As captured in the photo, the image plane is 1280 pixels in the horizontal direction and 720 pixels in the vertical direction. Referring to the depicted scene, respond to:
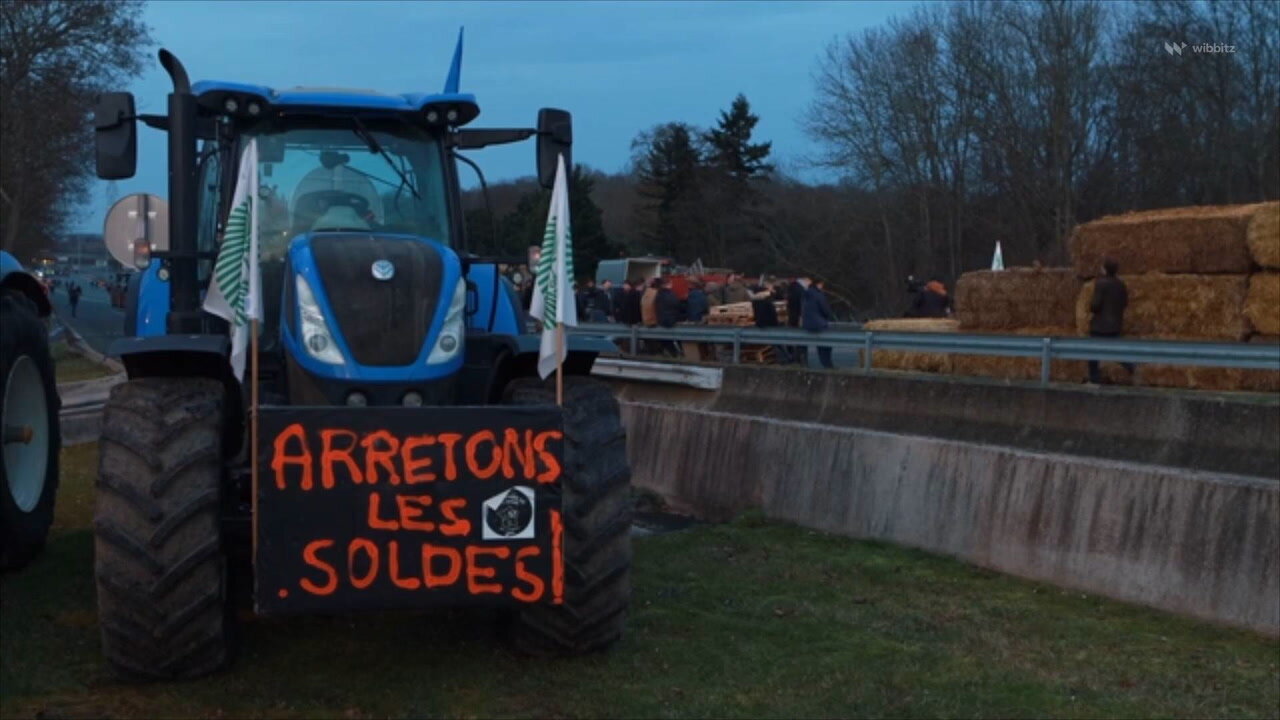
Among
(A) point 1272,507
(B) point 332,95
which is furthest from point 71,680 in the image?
(A) point 1272,507

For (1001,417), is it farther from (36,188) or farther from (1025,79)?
(36,188)

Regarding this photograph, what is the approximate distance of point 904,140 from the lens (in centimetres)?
5862

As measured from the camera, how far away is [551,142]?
27.9ft

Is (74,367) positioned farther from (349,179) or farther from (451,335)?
(451,335)

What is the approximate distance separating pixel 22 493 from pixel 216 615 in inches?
142

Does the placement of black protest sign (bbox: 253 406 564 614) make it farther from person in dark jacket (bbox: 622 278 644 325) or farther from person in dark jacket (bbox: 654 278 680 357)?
person in dark jacket (bbox: 622 278 644 325)

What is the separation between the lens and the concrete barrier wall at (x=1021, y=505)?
944 centimetres

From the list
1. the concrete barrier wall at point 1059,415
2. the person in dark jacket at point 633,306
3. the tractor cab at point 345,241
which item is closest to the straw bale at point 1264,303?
the concrete barrier wall at point 1059,415

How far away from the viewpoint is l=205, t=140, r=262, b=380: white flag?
6.83m

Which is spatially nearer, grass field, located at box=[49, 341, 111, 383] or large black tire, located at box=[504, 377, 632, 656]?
large black tire, located at box=[504, 377, 632, 656]

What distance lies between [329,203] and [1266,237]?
39.3 feet

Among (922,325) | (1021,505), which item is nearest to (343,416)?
(1021,505)

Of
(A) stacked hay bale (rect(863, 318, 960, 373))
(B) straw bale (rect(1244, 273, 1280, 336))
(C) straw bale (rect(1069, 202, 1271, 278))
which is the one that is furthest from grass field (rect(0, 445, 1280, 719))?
(C) straw bale (rect(1069, 202, 1271, 278))

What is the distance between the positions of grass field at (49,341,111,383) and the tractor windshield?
1754 centimetres
